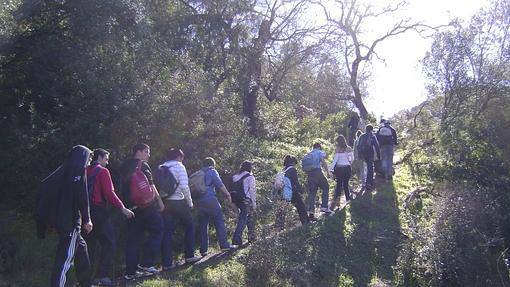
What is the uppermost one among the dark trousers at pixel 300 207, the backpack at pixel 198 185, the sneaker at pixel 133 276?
the backpack at pixel 198 185

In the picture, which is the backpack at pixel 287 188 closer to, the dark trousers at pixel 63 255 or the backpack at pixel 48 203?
the dark trousers at pixel 63 255

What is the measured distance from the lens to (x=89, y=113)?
10203 mm

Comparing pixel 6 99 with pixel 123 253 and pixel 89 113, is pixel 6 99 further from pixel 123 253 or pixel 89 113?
pixel 123 253

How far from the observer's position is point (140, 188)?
7.59 m

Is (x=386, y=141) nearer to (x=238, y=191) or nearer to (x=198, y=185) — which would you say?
(x=238, y=191)

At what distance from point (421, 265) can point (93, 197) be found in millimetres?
6483

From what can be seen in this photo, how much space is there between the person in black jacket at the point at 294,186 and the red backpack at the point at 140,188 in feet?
12.4

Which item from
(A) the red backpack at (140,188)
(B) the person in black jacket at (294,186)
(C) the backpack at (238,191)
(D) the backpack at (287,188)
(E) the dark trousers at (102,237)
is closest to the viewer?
(E) the dark trousers at (102,237)

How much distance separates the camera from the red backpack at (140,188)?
760 cm

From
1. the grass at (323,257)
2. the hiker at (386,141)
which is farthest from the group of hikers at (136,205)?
the hiker at (386,141)

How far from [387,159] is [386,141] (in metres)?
0.74

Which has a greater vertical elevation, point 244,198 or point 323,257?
point 244,198

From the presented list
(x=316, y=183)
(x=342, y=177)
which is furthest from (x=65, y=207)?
(x=342, y=177)

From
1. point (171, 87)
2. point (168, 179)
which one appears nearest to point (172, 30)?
point (171, 87)
